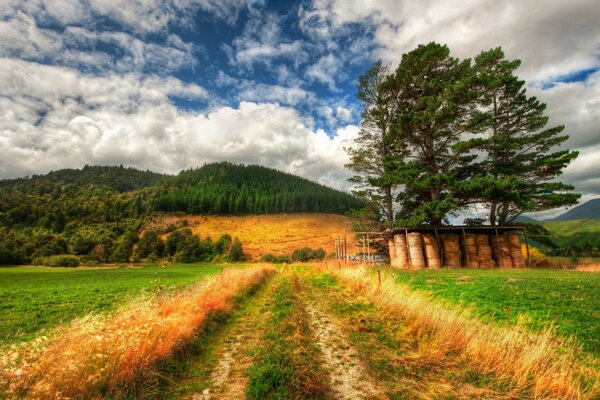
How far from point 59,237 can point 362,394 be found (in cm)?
10277

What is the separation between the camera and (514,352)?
17.0 feet

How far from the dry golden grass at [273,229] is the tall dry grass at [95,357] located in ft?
201

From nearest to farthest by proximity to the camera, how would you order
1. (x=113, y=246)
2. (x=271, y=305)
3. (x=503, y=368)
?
(x=503, y=368) < (x=271, y=305) < (x=113, y=246)

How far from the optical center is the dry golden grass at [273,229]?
2970 inches

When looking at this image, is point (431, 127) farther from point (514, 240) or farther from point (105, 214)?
point (105, 214)

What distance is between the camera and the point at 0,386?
152 inches

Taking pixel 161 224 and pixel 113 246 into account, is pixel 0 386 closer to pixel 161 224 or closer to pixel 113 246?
pixel 113 246

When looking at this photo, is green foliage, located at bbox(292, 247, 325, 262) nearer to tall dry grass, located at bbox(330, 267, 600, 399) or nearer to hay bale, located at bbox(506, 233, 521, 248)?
hay bale, located at bbox(506, 233, 521, 248)

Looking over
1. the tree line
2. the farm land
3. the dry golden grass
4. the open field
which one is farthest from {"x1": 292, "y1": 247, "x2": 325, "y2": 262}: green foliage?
the open field

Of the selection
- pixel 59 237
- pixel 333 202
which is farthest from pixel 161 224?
pixel 333 202

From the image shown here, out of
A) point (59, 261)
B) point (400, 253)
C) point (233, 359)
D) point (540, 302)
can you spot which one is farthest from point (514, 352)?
point (59, 261)

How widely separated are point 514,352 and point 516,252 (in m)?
24.8

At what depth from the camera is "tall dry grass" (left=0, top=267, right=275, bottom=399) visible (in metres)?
Result: 4.05

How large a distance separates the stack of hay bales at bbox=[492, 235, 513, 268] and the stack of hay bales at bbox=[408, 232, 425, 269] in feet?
22.1
